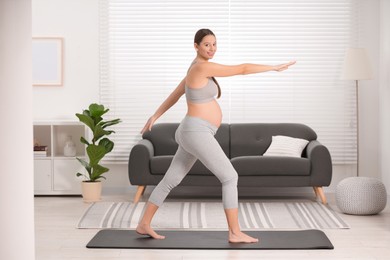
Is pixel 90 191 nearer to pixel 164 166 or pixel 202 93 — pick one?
pixel 164 166

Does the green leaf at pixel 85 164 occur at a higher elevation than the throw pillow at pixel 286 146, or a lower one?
lower

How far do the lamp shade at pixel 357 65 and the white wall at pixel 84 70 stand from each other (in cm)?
59

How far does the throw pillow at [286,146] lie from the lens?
25.7 ft

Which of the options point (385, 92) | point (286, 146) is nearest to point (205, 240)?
point (286, 146)

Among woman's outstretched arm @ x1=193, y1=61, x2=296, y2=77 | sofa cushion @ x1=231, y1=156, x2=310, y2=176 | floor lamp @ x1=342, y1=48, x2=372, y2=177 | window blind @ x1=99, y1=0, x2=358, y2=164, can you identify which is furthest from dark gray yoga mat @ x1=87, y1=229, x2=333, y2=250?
window blind @ x1=99, y1=0, x2=358, y2=164

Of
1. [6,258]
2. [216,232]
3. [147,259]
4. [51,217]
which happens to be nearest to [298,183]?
[216,232]

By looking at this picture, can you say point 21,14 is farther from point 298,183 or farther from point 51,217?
point 298,183

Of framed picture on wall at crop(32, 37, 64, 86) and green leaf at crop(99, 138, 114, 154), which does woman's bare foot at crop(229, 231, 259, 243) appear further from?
framed picture on wall at crop(32, 37, 64, 86)

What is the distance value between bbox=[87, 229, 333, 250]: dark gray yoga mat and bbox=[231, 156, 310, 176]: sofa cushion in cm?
149

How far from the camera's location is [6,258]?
347 cm

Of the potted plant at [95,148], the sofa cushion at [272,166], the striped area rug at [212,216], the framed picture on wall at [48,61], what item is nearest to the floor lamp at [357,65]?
the sofa cushion at [272,166]

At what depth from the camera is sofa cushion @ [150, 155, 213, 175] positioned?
748 centimetres

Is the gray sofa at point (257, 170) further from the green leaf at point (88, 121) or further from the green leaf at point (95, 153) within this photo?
the green leaf at point (88, 121)

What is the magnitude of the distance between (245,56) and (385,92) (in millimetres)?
1486
